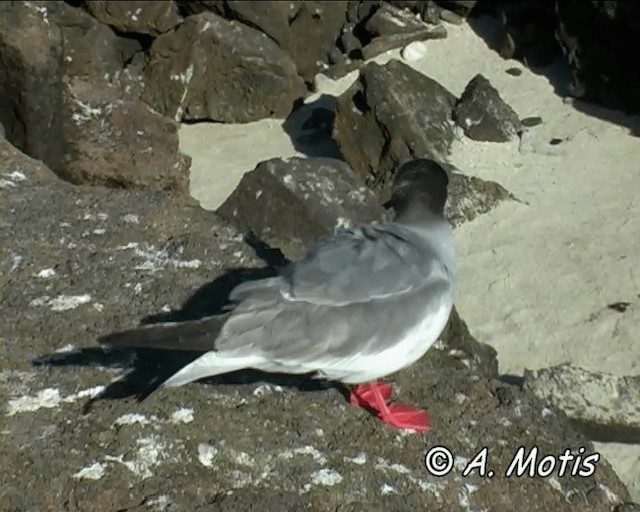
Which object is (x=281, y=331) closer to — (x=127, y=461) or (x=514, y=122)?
(x=127, y=461)

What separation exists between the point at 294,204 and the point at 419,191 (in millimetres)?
1954

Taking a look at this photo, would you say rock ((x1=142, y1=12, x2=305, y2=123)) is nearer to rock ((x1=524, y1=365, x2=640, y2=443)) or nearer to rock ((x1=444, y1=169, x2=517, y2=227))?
rock ((x1=444, y1=169, x2=517, y2=227))

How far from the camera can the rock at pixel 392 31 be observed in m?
9.54

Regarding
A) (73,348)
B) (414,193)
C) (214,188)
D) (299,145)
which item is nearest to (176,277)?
(73,348)

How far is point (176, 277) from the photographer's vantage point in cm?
394

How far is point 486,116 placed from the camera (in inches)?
325

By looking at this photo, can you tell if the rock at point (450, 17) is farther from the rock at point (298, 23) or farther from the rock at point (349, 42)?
the rock at point (298, 23)

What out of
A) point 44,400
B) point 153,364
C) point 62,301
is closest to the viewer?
point 44,400

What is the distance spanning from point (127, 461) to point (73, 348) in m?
0.58

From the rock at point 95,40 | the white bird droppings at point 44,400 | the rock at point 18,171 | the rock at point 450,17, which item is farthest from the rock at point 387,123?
the white bird droppings at point 44,400

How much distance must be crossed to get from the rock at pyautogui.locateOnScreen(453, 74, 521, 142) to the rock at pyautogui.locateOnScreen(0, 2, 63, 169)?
3308 mm

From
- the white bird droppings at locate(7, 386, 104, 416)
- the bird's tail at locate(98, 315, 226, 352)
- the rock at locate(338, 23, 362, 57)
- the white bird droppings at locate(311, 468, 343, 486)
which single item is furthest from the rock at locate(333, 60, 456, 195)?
the bird's tail at locate(98, 315, 226, 352)

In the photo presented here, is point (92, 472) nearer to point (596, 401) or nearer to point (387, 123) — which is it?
point (596, 401)

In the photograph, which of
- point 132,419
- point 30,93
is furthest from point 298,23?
point 132,419
